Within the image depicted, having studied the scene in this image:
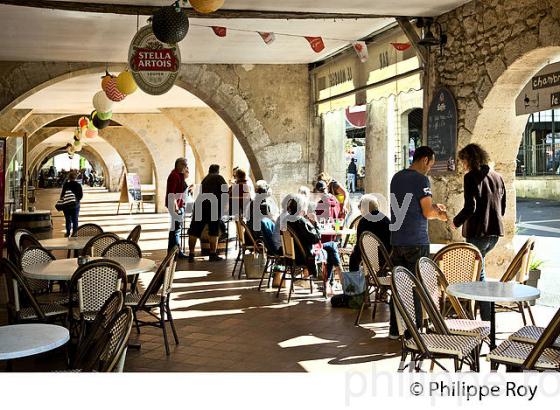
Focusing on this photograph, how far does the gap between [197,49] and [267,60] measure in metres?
1.30

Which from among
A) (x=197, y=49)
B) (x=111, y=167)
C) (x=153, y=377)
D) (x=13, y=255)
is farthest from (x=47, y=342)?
(x=111, y=167)

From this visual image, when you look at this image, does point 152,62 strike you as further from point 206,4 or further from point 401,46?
point 401,46

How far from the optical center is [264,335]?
Result: 16.7ft

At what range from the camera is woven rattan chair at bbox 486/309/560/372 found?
2850mm

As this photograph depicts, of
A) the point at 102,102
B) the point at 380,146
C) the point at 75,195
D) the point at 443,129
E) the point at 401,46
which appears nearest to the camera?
the point at 443,129

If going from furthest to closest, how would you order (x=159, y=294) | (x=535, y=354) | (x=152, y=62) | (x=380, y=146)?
(x=380, y=146) → (x=152, y=62) → (x=159, y=294) → (x=535, y=354)

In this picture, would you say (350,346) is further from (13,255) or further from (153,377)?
(13,255)

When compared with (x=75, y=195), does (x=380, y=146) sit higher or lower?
higher

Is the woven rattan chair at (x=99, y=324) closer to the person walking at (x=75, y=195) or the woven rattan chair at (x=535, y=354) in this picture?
the woven rattan chair at (x=535, y=354)

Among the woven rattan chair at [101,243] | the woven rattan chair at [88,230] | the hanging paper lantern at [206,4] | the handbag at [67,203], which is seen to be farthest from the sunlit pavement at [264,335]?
the handbag at [67,203]

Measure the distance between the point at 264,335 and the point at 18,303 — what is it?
5.97ft

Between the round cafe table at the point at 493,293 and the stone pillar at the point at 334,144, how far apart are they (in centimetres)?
650

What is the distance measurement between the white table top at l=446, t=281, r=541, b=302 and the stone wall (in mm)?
2252

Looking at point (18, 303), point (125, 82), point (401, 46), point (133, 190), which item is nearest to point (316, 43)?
point (401, 46)
